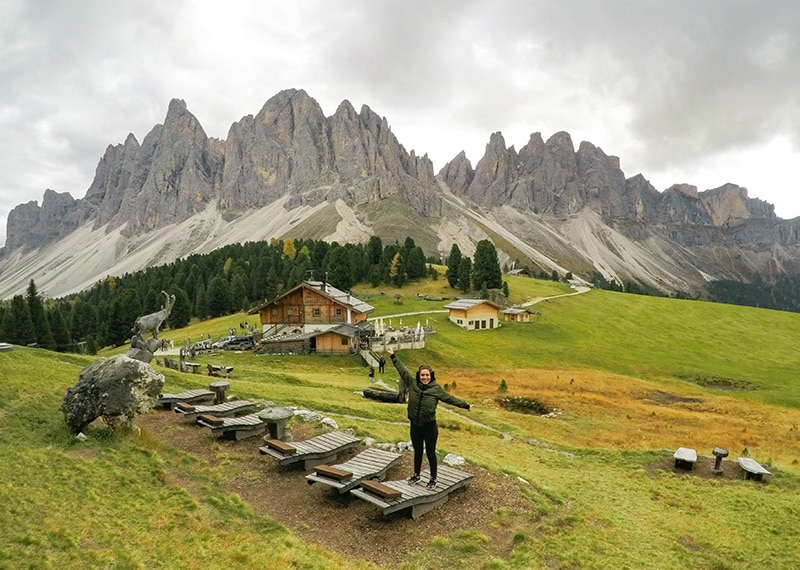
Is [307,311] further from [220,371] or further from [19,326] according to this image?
[19,326]

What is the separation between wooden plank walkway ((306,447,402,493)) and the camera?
12172mm

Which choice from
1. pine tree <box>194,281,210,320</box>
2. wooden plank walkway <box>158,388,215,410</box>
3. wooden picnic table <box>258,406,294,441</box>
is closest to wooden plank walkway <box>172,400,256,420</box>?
wooden plank walkway <box>158,388,215,410</box>

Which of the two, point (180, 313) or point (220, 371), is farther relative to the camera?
point (180, 313)

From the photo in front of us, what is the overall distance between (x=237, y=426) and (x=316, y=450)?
3707 mm

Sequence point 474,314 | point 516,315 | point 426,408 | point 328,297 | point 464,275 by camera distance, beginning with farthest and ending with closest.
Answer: point 464,275
point 516,315
point 474,314
point 328,297
point 426,408

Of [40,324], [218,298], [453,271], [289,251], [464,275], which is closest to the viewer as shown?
[40,324]

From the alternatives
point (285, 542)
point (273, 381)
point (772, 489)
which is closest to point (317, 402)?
point (273, 381)

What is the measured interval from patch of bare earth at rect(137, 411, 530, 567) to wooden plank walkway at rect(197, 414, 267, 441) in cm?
53

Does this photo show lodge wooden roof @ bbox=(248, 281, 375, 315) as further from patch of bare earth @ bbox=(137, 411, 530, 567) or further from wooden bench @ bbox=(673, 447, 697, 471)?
wooden bench @ bbox=(673, 447, 697, 471)

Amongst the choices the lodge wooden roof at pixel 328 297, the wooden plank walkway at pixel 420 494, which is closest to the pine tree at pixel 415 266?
the lodge wooden roof at pixel 328 297

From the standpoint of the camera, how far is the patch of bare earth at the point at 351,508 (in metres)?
10.6

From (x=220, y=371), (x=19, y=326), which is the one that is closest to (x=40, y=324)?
(x=19, y=326)

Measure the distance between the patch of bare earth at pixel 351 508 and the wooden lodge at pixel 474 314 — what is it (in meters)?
60.2

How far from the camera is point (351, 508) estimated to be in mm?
12141
